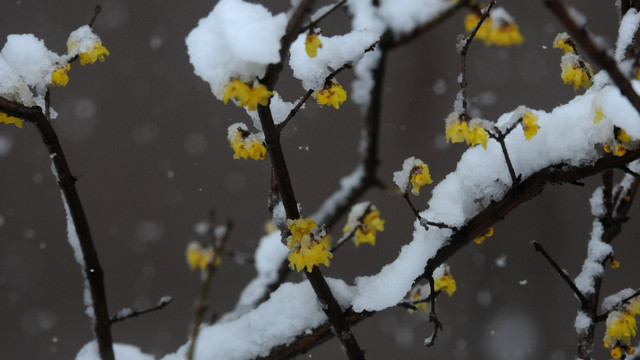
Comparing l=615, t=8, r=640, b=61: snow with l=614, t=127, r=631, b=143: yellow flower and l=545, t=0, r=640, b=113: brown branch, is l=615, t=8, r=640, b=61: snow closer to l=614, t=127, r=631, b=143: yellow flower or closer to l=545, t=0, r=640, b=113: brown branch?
l=614, t=127, r=631, b=143: yellow flower

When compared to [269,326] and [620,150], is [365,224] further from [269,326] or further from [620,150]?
[620,150]

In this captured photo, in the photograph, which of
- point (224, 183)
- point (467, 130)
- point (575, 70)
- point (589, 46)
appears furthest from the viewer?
point (224, 183)

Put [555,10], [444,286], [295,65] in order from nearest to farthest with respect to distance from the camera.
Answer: [555,10] → [295,65] → [444,286]

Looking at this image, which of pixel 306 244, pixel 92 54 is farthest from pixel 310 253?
pixel 92 54

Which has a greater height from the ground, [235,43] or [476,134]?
[235,43]

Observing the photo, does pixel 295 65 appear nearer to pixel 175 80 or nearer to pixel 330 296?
pixel 330 296

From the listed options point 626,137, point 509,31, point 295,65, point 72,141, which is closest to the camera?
point 626,137

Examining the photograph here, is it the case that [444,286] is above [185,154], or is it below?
below

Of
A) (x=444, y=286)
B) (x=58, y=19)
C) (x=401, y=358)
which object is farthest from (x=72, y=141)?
(x=444, y=286)
